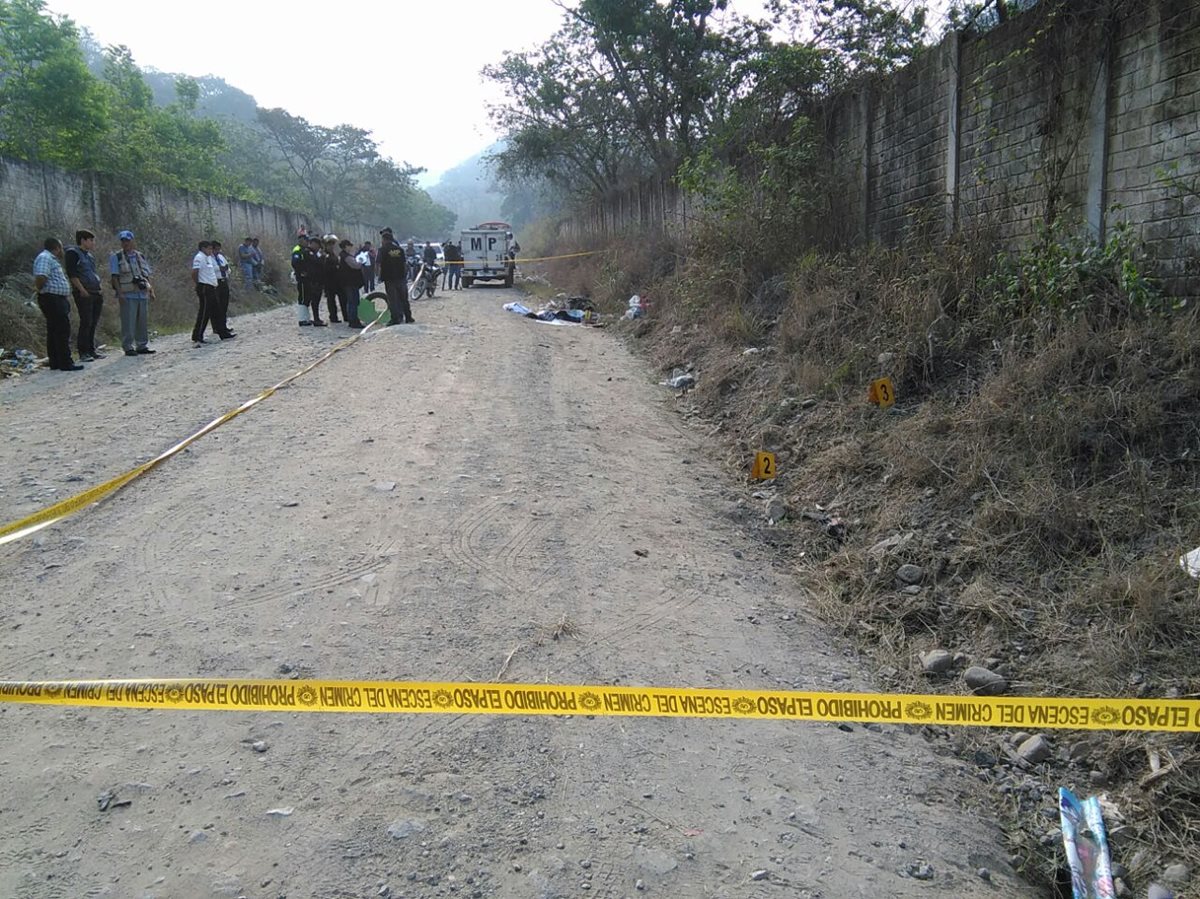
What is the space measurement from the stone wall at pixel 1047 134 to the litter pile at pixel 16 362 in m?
9.88

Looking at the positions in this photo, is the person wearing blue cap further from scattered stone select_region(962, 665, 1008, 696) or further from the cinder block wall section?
scattered stone select_region(962, 665, 1008, 696)

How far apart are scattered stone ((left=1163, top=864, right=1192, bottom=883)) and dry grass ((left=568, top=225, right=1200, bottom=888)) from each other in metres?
0.05

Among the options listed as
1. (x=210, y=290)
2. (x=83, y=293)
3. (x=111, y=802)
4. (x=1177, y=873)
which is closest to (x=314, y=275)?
(x=210, y=290)

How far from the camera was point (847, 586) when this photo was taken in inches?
178

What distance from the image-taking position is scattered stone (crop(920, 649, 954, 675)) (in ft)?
12.2

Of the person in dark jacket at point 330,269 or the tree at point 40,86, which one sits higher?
the tree at point 40,86

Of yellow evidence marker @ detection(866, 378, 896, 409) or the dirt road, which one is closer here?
the dirt road

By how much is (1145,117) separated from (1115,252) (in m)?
0.96

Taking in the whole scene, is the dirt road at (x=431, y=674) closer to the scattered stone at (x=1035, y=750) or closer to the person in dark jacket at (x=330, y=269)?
the scattered stone at (x=1035, y=750)

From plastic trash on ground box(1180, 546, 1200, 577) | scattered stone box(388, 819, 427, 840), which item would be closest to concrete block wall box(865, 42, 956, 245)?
plastic trash on ground box(1180, 546, 1200, 577)

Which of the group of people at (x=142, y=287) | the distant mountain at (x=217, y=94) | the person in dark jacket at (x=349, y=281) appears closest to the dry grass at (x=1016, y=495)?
the group of people at (x=142, y=287)

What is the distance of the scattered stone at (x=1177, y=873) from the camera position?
252cm

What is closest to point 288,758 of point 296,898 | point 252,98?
point 296,898

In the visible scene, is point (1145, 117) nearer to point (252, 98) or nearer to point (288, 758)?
point (288, 758)
